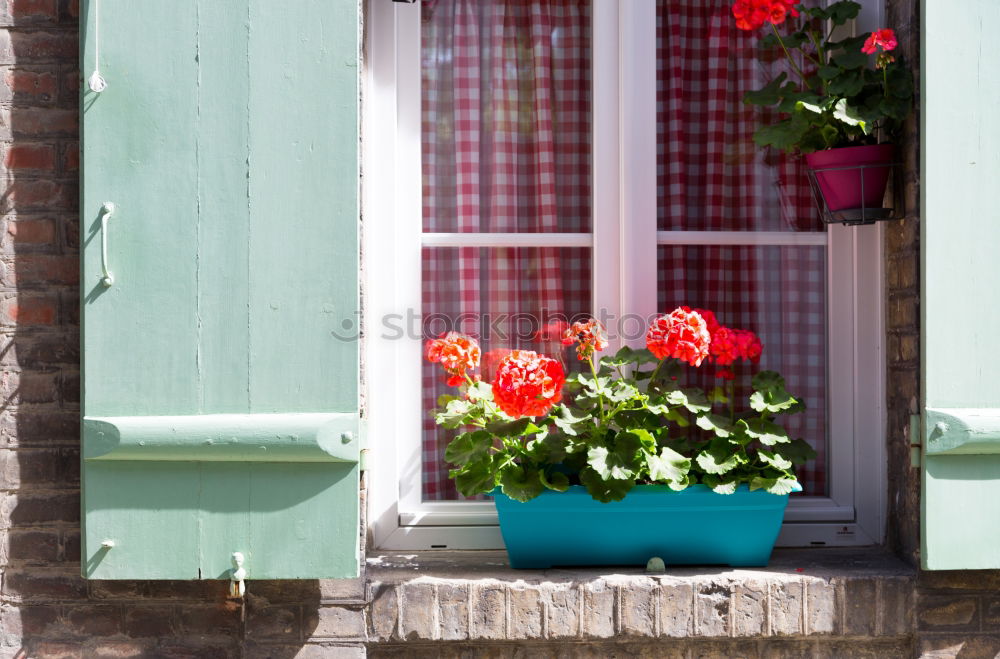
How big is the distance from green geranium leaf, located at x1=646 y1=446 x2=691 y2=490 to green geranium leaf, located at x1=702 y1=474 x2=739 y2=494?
0.26 ft

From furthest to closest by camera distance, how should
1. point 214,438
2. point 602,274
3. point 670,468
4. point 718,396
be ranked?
point 602,274 < point 718,396 < point 670,468 < point 214,438

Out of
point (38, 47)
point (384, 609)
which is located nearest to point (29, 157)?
point (38, 47)

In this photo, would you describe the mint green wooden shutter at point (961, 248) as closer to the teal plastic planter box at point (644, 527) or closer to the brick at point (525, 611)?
the teal plastic planter box at point (644, 527)

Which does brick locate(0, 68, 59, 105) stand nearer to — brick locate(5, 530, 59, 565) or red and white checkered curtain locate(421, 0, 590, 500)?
red and white checkered curtain locate(421, 0, 590, 500)

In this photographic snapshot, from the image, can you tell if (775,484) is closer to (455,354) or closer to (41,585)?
(455,354)

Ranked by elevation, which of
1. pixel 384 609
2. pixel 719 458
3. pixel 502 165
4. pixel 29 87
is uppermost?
pixel 29 87

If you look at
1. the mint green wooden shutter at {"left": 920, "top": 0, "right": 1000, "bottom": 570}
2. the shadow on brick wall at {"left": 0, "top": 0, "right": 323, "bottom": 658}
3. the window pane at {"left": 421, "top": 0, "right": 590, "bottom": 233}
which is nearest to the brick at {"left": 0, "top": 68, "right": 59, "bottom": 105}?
the shadow on brick wall at {"left": 0, "top": 0, "right": 323, "bottom": 658}

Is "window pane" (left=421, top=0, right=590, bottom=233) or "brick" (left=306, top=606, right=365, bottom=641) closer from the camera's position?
"brick" (left=306, top=606, right=365, bottom=641)

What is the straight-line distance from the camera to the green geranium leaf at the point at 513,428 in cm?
195

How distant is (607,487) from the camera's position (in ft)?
Answer: 6.23

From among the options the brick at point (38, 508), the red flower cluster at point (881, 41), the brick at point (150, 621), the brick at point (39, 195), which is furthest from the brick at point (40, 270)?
the red flower cluster at point (881, 41)

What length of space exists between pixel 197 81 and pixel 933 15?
158 centimetres

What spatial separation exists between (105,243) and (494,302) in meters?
0.92

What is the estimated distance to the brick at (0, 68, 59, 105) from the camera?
1950mm
